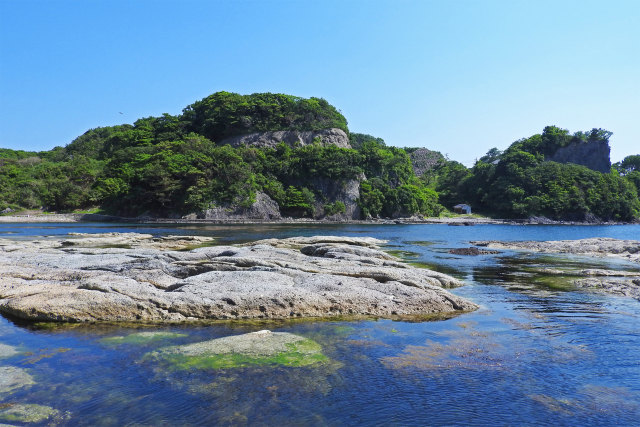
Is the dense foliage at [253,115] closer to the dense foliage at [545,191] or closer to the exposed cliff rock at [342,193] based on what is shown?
the exposed cliff rock at [342,193]

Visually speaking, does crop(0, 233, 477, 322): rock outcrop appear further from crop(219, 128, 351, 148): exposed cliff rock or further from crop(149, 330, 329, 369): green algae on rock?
crop(219, 128, 351, 148): exposed cliff rock

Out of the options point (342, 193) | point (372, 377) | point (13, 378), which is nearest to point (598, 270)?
point (372, 377)

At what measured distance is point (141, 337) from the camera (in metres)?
10.9

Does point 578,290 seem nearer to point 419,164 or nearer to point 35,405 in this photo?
point 35,405

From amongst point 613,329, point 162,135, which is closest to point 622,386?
point 613,329

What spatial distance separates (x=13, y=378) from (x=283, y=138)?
347 feet

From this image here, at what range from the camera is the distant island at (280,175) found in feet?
293

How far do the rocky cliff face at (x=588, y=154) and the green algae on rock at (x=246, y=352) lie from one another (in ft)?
517

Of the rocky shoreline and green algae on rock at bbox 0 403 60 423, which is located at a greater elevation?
the rocky shoreline

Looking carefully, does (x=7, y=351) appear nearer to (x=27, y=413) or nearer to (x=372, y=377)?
(x=27, y=413)

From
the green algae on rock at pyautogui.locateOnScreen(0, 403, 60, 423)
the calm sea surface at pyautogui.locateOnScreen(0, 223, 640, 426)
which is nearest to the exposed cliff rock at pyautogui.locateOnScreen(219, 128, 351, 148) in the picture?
the calm sea surface at pyautogui.locateOnScreen(0, 223, 640, 426)

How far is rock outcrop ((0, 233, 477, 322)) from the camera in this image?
12.5 meters

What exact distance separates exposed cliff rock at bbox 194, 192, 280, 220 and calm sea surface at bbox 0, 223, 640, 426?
75.4m

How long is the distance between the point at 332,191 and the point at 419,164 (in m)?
110
